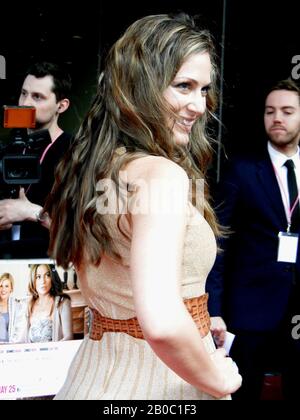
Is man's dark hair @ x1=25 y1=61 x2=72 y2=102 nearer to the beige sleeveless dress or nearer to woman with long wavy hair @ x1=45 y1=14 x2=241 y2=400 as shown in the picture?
woman with long wavy hair @ x1=45 y1=14 x2=241 y2=400

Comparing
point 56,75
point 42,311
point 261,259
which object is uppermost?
point 56,75

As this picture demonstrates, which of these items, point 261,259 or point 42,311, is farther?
point 261,259

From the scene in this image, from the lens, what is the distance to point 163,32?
190 centimetres

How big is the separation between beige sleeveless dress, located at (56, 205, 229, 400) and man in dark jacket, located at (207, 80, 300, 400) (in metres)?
2.11

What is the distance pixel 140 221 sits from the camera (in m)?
1.59

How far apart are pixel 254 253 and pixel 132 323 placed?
2.31 metres

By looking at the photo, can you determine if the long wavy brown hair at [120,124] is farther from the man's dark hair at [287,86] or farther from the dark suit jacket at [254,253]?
the man's dark hair at [287,86]

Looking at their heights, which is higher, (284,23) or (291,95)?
(284,23)

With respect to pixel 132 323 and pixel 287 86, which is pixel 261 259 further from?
pixel 132 323

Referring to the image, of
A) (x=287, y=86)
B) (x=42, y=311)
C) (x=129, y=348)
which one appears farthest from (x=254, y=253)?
(x=129, y=348)

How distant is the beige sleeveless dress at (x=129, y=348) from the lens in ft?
5.83
